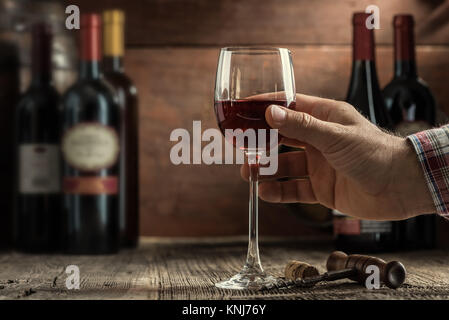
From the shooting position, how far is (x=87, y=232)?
51.3 inches

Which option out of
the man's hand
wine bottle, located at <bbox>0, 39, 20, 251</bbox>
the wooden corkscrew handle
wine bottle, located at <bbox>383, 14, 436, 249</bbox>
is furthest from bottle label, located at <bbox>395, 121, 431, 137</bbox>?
wine bottle, located at <bbox>0, 39, 20, 251</bbox>

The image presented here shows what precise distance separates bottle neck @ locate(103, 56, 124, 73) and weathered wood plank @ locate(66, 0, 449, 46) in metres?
0.14

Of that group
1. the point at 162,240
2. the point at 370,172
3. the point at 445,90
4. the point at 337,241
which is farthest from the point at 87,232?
the point at 445,90

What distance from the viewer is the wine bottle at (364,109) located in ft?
4.40

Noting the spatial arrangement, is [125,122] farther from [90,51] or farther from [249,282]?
[249,282]

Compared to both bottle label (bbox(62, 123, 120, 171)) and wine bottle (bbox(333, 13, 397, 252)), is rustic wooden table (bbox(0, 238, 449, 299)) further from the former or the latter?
bottle label (bbox(62, 123, 120, 171))

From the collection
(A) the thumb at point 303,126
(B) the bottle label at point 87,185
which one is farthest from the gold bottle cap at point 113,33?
(A) the thumb at point 303,126

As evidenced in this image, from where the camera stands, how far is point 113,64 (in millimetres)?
1513

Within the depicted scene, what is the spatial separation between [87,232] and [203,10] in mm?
648

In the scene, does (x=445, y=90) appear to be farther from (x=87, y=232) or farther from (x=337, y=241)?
(x=87, y=232)

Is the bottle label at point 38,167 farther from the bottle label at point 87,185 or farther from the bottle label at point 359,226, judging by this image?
the bottle label at point 359,226

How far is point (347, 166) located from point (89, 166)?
0.57 metres

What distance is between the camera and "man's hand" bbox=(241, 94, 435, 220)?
2.86ft

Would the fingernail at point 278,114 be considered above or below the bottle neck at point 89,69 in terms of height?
below
